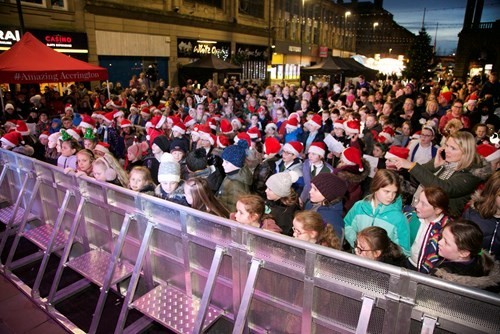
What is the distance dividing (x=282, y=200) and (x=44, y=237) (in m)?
3.71

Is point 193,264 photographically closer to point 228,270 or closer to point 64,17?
point 228,270

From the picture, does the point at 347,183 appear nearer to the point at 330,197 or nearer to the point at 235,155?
the point at 330,197

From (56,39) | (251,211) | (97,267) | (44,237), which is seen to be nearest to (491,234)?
(251,211)

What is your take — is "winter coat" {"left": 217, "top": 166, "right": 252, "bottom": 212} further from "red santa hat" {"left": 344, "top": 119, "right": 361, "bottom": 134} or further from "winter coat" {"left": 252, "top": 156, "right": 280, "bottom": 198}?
"red santa hat" {"left": 344, "top": 119, "right": 361, "bottom": 134}

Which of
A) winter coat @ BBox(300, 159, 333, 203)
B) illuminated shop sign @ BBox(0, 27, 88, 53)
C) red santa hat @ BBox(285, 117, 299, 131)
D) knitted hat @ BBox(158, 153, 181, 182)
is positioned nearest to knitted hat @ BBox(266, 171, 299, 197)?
knitted hat @ BBox(158, 153, 181, 182)

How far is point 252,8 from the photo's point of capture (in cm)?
3403

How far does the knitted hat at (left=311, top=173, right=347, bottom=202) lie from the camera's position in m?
3.51

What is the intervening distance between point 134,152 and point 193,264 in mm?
3365

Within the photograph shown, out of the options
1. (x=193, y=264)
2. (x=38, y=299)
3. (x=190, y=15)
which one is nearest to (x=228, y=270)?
(x=193, y=264)

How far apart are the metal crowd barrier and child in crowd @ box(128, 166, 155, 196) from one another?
0.40m

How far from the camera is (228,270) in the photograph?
2.94m

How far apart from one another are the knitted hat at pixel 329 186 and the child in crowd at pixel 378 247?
0.92 m

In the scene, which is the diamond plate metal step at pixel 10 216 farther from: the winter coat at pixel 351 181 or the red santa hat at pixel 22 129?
→ the winter coat at pixel 351 181

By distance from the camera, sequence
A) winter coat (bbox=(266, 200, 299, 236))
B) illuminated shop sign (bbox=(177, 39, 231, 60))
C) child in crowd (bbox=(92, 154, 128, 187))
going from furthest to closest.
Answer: illuminated shop sign (bbox=(177, 39, 231, 60))
child in crowd (bbox=(92, 154, 128, 187))
winter coat (bbox=(266, 200, 299, 236))
